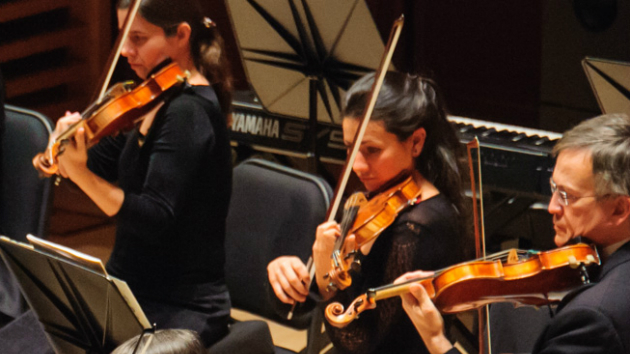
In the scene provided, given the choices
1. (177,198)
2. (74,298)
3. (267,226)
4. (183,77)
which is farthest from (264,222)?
(74,298)

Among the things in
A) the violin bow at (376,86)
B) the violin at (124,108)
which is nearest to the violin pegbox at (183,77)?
the violin at (124,108)

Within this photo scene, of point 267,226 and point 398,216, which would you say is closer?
point 398,216

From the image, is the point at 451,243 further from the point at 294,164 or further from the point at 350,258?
the point at 294,164

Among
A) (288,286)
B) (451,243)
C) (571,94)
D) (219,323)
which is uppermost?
(571,94)

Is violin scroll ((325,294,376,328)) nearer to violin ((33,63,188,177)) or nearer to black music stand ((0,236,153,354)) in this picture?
black music stand ((0,236,153,354))

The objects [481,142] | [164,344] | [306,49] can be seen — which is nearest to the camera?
[164,344]

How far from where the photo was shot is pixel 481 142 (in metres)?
2.77

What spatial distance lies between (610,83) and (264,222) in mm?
893

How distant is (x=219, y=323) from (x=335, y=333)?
0.33 metres

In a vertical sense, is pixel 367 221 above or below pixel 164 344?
above

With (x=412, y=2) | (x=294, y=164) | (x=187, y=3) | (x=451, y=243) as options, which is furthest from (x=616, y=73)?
(x=412, y=2)

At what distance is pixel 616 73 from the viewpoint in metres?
2.05

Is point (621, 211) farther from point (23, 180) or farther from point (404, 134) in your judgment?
point (23, 180)

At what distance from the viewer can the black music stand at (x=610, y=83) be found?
204cm
